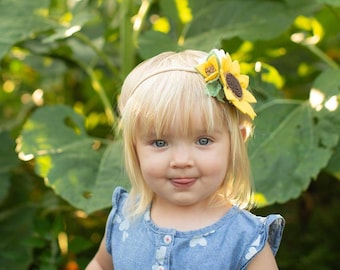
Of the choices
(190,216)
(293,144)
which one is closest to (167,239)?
(190,216)

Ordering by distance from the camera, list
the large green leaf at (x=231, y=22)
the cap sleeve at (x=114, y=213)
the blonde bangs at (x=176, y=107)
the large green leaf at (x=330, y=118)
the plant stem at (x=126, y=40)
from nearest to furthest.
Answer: the blonde bangs at (x=176, y=107) → the cap sleeve at (x=114, y=213) → the large green leaf at (x=330, y=118) → the large green leaf at (x=231, y=22) → the plant stem at (x=126, y=40)

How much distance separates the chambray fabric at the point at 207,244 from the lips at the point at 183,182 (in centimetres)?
10

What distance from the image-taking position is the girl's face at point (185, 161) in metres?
1.57

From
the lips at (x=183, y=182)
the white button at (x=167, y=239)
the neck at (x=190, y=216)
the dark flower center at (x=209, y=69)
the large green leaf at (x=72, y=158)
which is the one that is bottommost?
the large green leaf at (x=72, y=158)

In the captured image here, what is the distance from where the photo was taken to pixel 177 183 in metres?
1.59

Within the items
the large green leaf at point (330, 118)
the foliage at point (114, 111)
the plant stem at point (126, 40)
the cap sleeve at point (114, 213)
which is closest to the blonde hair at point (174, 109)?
the cap sleeve at point (114, 213)

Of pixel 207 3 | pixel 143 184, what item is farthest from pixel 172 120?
pixel 207 3

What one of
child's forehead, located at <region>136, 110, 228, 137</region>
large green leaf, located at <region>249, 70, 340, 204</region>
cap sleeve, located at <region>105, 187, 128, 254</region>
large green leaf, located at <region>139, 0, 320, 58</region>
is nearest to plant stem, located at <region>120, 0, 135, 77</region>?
large green leaf, located at <region>139, 0, 320, 58</region>

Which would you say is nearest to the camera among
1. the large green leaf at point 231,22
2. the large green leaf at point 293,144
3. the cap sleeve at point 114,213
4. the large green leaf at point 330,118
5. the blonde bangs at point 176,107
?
the blonde bangs at point 176,107

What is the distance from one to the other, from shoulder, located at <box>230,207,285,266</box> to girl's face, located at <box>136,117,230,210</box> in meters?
0.09

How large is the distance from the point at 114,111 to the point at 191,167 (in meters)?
1.18

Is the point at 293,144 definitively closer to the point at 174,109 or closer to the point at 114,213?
the point at 114,213

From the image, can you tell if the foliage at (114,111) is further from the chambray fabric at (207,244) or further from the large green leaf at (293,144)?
the chambray fabric at (207,244)

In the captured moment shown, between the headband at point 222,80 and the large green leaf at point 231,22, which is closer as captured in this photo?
the headband at point 222,80
